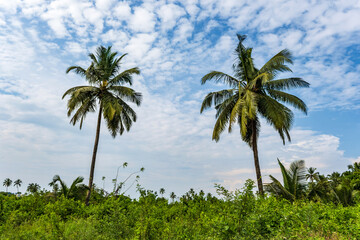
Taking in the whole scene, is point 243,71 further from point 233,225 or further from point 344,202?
point 233,225

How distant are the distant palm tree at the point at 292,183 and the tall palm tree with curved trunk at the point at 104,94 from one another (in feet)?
36.7

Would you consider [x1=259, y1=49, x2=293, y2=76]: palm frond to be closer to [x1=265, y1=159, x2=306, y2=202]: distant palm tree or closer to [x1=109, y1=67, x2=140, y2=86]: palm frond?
[x1=265, y1=159, x2=306, y2=202]: distant palm tree

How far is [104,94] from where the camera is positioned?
778 inches

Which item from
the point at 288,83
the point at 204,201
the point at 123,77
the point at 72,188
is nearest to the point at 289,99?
the point at 288,83

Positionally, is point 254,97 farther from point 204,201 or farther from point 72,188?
point 72,188

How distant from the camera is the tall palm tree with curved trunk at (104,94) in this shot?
1914 cm

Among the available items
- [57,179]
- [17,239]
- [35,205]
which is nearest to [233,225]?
[17,239]

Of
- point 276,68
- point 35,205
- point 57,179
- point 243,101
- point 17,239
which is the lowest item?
point 17,239

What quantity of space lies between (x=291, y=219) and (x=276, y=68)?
13.0 m

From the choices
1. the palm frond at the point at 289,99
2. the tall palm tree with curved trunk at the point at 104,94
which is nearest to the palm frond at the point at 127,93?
the tall palm tree with curved trunk at the point at 104,94

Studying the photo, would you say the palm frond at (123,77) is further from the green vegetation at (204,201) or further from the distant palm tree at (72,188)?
the distant palm tree at (72,188)

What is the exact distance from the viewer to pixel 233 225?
5988 mm

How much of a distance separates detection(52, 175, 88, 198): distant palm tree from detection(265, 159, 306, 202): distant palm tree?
1237 centimetres

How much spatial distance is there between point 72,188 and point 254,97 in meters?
13.2
